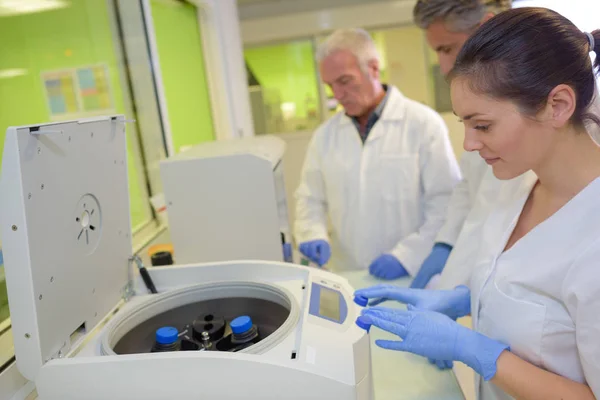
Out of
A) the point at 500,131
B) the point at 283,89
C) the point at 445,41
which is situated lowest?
the point at 500,131

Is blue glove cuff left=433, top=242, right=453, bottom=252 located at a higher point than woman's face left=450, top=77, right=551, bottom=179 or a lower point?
lower

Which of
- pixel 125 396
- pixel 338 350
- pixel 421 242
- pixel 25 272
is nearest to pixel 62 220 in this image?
pixel 25 272

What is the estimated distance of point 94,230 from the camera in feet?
3.01

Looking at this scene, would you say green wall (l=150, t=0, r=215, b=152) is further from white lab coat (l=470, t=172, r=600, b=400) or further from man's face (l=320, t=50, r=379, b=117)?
white lab coat (l=470, t=172, r=600, b=400)

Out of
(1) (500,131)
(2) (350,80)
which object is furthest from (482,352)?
(2) (350,80)

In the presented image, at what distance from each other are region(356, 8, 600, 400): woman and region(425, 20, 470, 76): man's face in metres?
0.59

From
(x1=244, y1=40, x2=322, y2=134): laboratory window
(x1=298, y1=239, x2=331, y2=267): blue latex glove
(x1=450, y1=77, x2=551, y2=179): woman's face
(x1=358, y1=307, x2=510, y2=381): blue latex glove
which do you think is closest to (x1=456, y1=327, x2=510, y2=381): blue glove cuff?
(x1=358, y1=307, x2=510, y2=381): blue latex glove

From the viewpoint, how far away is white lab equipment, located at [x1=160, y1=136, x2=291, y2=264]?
55.2 inches

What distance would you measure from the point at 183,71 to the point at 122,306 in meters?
1.96

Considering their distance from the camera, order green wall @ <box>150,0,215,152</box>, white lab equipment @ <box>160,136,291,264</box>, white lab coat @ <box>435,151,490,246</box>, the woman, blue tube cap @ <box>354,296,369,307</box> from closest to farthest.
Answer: the woman
blue tube cap @ <box>354,296,369,307</box>
white lab equipment @ <box>160,136,291,264</box>
white lab coat @ <box>435,151,490,246</box>
green wall @ <box>150,0,215,152</box>

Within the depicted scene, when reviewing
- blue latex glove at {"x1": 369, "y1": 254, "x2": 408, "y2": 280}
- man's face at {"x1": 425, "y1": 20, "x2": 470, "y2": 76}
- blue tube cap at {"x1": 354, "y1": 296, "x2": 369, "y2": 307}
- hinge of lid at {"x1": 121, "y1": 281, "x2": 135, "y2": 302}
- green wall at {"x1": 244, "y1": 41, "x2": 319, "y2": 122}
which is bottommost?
blue latex glove at {"x1": 369, "y1": 254, "x2": 408, "y2": 280}

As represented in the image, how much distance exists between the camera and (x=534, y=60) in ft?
2.65

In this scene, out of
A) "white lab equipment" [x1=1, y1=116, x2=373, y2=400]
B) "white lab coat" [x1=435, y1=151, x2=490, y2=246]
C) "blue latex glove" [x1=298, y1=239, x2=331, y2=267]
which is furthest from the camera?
"blue latex glove" [x1=298, y1=239, x2=331, y2=267]

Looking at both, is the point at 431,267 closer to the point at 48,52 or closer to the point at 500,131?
the point at 500,131
